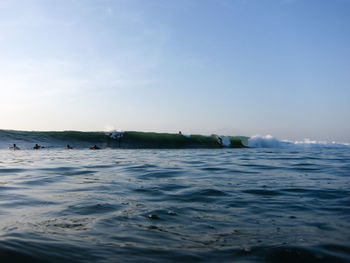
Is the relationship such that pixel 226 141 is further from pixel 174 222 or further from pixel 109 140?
pixel 174 222

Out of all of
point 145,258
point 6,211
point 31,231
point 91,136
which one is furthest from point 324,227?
point 91,136

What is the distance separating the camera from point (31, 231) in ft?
9.95

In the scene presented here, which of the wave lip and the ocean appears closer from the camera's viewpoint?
the ocean

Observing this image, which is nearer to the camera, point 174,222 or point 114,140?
point 174,222

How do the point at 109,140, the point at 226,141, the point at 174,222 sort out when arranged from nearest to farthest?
the point at 174,222, the point at 109,140, the point at 226,141

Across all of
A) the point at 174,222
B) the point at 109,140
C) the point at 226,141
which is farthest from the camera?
the point at 226,141

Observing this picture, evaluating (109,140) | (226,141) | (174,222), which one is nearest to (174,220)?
(174,222)

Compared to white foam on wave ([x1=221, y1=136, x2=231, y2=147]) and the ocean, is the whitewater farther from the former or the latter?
the ocean

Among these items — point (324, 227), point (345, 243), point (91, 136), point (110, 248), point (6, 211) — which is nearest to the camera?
point (110, 248)

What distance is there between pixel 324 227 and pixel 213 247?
4.57 ft

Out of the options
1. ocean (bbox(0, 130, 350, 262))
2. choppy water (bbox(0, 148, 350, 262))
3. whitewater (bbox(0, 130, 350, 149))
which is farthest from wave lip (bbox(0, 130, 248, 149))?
choppy water (bbox(0, 148, 350, 262))

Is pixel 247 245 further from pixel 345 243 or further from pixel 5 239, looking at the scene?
pixel 5 239

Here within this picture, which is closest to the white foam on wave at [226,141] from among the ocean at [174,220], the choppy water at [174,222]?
the ocean at [174,220]

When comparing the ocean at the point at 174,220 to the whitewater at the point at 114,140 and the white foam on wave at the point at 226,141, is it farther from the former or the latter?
the white foam on wave at the point at 226,141
